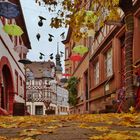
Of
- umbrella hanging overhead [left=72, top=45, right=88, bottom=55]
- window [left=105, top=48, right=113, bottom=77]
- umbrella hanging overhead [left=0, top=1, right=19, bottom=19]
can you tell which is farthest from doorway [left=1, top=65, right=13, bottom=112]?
umbrella hanging overhead [left=0, top=1, right=19, bottom=19]

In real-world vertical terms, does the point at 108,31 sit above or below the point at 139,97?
above

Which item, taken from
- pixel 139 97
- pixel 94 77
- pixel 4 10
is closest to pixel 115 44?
pixel 4 10

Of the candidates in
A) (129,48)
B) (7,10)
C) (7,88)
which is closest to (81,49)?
(7,88)

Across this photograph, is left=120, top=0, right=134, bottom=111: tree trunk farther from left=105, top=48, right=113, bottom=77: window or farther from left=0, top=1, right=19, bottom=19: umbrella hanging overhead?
left=105, top=48, right=113, bottom=77: window

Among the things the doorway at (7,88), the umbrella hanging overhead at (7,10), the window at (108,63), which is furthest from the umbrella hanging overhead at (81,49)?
the umbrella hanging overhead at (7,10)


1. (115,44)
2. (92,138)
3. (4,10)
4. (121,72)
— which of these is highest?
(4,10)

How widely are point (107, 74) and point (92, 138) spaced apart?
59.1 ft

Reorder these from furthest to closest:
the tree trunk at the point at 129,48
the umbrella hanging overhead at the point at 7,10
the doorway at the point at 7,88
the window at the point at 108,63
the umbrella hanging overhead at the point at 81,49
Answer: the doorway at the point at 7,88 → the umbrella hanging overhead at the point at 81,49 → the window at the point at 108,63 → the umbrella hanging overhead at the point at 7,10 → the tree trunk at the point at 129,48

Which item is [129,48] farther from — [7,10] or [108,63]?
[108,63]

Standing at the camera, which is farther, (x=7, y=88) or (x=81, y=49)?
(x=7, y=88)

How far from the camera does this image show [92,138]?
452 cm

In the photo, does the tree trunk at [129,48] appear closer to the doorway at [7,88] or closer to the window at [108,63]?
the window at [108,63]

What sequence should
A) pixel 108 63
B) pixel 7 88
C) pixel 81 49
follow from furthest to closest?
1. pixel 7 88
2. pixel 81 49
3. pixel 108 63

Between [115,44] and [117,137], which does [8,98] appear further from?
[117,137]
